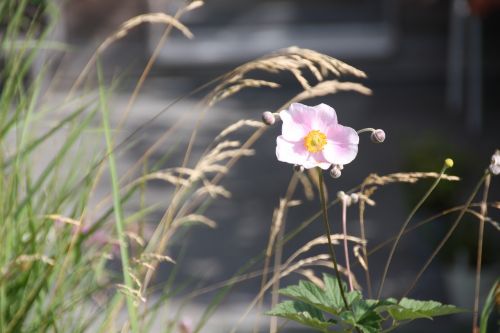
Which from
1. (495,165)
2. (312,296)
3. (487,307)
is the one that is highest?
(495,165)

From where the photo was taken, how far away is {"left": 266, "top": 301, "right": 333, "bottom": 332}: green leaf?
107 cm

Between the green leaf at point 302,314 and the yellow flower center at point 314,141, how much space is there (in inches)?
6.9

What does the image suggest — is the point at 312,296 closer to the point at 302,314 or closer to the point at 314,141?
the point at 302,314

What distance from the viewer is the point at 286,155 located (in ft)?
3.51

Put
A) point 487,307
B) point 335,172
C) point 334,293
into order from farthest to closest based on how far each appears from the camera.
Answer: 1. point 487,307
2. point 334,293
3. point 335,172

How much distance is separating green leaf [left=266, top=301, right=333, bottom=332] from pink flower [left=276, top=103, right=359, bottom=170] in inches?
6.4

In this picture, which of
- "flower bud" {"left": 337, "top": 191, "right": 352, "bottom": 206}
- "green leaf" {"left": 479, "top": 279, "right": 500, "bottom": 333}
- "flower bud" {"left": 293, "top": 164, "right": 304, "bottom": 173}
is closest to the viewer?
"flower bud" {"left": 293, "top": 164, "right": 304, "bottom": 173}

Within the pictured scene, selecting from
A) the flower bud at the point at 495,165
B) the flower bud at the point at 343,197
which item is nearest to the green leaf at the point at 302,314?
the flower bud at the point at 343,197

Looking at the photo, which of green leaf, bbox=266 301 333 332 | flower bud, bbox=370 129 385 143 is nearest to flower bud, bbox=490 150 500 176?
flower bud, bbox=370 129 385 143

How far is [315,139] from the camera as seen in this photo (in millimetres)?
1097

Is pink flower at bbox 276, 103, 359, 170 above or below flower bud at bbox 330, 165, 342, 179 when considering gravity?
above

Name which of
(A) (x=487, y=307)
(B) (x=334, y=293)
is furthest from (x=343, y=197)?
(A) (x=487, y=307)

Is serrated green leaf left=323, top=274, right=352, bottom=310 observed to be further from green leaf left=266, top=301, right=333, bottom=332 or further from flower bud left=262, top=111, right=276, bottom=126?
flower bud left=262, top=111, right=276, bottom=126

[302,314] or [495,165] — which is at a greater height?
[495,165]
